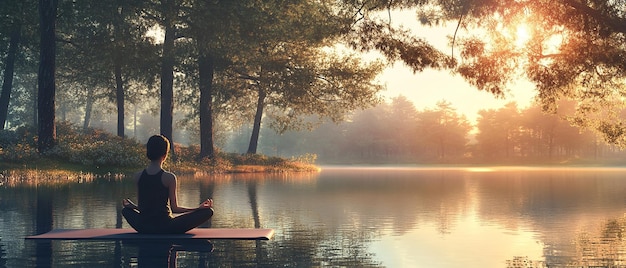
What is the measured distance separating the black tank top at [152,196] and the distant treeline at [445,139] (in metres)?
103

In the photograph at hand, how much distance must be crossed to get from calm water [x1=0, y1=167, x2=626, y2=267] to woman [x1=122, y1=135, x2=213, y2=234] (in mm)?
397

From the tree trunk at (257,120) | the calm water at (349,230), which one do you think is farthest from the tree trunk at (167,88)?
the calm water at (349,230)

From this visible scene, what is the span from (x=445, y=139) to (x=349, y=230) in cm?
11005

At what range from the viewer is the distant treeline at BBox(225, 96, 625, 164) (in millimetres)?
113500

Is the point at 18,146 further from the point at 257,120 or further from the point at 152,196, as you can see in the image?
the point at 257,120

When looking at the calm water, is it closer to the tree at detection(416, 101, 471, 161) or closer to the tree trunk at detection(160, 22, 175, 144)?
the tree trunk at detection(160, 22, 175, 144)

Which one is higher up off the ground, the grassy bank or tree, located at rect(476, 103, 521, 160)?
tree, located at rect(476, 103, 521, 160)

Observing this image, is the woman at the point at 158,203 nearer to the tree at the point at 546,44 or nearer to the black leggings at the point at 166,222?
the black leggings at the point at 166,222

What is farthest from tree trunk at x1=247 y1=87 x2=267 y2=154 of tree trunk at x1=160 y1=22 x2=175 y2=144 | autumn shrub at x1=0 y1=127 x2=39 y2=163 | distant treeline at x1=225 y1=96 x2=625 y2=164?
distant treeline at x1=225 y1=96 x2=625 y2=164

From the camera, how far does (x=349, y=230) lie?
14.3 meters

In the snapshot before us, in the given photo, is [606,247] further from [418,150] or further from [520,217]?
[418,150]

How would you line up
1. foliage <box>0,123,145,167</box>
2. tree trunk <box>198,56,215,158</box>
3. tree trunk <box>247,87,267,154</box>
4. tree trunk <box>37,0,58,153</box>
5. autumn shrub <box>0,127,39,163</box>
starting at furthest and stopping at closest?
tree trunk <box>247,87,267,154</box>
tree trunk <box>198,56,215,158</box>
tree trunk <box>37,0,58,153</box>
foliage <box>0,123,145,167</box>
autumn shrub <box>0,127,39,163</box>

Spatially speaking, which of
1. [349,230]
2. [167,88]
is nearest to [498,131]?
[167,88]

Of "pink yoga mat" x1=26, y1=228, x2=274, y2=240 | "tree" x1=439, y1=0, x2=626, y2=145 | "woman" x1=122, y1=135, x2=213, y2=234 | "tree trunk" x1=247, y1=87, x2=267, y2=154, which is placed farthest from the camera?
"tree trunk" x1=247, y1=87, x2=267, y2=154
